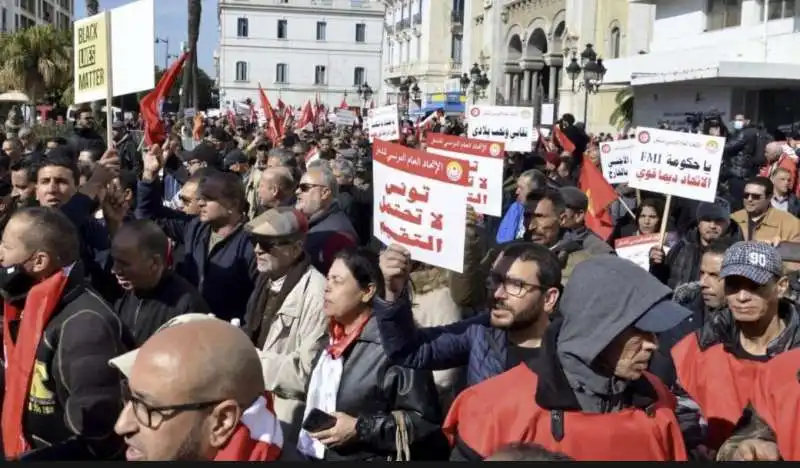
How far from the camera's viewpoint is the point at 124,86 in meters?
7.67

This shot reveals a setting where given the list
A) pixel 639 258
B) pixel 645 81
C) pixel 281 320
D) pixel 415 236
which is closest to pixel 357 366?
pixel 281 320

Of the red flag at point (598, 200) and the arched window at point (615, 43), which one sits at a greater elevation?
the arched window at point (615, 43)

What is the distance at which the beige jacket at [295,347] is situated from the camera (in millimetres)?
3973

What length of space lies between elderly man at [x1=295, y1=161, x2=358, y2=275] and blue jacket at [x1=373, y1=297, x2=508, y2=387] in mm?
1874

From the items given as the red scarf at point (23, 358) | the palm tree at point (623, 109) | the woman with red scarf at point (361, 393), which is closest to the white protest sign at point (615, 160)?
the woman with red scarf at point (361, 393)

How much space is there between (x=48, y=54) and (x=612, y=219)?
27017 mm

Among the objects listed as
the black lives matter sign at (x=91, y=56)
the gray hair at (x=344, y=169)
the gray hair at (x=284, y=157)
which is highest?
the black lives matter sign at (x=91, y=56)

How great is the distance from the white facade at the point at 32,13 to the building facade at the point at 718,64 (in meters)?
43.8

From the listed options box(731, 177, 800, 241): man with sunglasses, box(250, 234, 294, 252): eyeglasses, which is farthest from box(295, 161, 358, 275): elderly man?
box(731, 177, 800, 241): man with sunglasses

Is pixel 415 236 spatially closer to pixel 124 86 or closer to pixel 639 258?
pixel 639 258

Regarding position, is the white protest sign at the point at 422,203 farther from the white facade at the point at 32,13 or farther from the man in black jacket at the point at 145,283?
the white facade at the point at 32,13

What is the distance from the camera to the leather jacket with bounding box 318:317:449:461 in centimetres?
351

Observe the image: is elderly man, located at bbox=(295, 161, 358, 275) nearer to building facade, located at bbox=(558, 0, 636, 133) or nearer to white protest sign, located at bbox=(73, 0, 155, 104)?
white protest sign, located at bbox=(73, 0, 155, 104)

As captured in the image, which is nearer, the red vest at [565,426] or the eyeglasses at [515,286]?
the red vest at [565,426]
